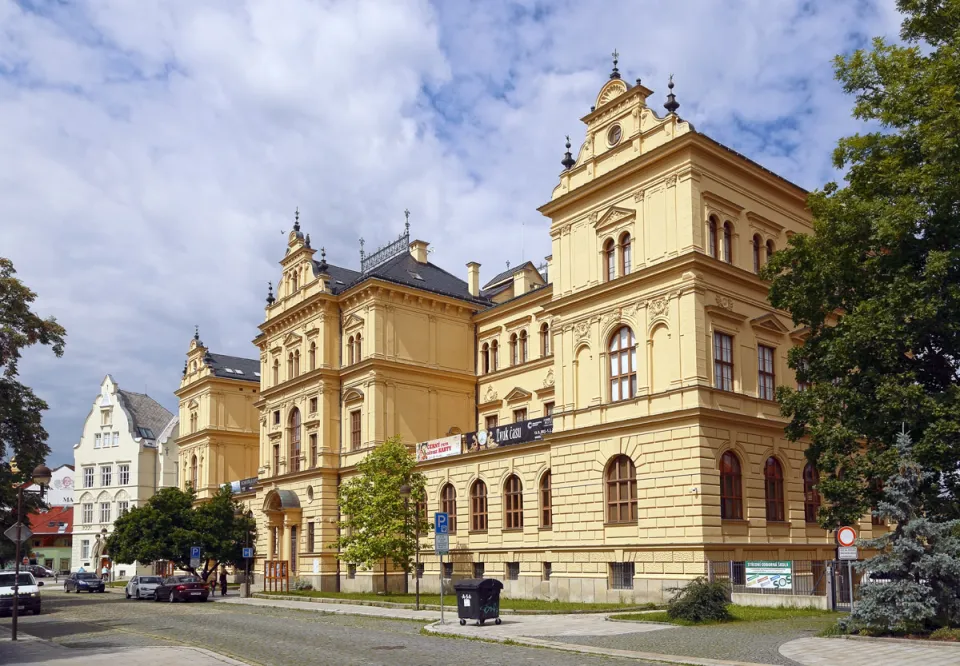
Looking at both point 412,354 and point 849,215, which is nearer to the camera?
point 849,215

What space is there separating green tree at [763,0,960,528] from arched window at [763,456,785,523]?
7.03 meters

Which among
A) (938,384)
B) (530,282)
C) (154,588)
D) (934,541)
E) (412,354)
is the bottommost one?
(154,588)

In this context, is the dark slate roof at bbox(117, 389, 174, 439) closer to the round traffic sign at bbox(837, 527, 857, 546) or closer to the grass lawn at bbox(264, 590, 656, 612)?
the grass lawn at bbox(264, 590, 656, 612)

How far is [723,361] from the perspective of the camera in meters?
33.9

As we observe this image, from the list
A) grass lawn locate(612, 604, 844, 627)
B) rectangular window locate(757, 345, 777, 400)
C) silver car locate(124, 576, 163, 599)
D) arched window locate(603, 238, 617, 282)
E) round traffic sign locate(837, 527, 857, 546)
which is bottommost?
silver car locate(124, 576, 163, 599)

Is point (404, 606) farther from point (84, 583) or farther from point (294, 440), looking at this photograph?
point (84, 583)

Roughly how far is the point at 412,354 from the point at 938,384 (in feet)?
98.1

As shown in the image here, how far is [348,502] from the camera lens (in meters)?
45.1

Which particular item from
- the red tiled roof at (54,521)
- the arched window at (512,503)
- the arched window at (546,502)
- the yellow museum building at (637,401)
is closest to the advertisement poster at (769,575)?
the yellow museum building at (637,401)

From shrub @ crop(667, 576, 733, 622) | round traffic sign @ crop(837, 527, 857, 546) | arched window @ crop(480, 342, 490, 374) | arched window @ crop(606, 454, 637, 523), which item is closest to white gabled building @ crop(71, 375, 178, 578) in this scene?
arched window @ crop(480, 342, 490, 374)

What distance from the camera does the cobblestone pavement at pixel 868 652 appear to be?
16.4 meters

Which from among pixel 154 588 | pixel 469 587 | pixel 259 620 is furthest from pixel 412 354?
pixel 469 587

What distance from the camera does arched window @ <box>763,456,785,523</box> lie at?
34688 mm

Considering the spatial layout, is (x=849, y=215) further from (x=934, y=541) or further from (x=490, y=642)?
(x=490, y=642)
